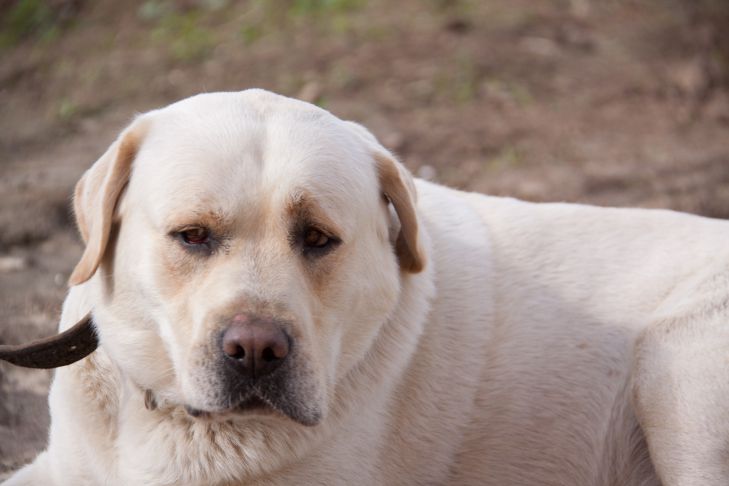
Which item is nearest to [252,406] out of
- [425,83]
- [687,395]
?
[687,395]

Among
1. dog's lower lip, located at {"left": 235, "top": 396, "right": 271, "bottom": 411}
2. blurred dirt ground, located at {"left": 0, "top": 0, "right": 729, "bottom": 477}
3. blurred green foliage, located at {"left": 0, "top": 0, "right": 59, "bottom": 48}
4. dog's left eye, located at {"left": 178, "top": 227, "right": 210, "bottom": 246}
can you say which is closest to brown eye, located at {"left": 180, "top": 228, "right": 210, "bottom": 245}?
dog's left eye, located at {"left": 178, "top": 227, "right": 210, "bottom": 246}

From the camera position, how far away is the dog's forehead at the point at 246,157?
9.45 feet

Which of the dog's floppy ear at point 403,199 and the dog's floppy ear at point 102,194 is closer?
the dog's floppy ear at point 102,194

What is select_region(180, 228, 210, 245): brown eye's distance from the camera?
288cm

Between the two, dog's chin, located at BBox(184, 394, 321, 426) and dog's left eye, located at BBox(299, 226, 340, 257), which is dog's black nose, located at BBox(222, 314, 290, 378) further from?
dog's left eye, located at BBox(299, 226, 340, 257)

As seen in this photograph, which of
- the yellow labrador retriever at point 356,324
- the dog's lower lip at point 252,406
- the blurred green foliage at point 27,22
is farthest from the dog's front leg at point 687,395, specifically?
the blurred green foliage at point 27,22

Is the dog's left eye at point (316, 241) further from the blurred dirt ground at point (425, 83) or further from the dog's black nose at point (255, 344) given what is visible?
the blurred dirt ground at point (425, 83)

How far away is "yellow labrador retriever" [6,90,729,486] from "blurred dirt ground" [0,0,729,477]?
2465 millimetres

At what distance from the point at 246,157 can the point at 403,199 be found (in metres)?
0.56

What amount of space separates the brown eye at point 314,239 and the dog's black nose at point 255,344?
0.35 meters

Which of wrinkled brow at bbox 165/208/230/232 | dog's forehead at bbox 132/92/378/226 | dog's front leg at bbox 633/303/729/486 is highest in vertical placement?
dog's forehead at bbox 132/92/378/226

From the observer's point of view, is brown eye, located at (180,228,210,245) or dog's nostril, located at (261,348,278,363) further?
brown eye, located at (180,228,210,245)

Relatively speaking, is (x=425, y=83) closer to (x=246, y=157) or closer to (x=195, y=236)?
(x=246, y=157)

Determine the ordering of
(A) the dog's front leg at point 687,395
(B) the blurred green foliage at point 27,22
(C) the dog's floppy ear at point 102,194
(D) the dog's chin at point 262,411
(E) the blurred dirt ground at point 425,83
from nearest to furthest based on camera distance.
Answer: (D) the dog's chin at point 262,411
(C) the dog's floppy ear at point 102,194
(A) the dog's front leg at point 687,395
(E) the blurred dirt ground at point 425,83
(B) the blurred green foliage at point 27,22
